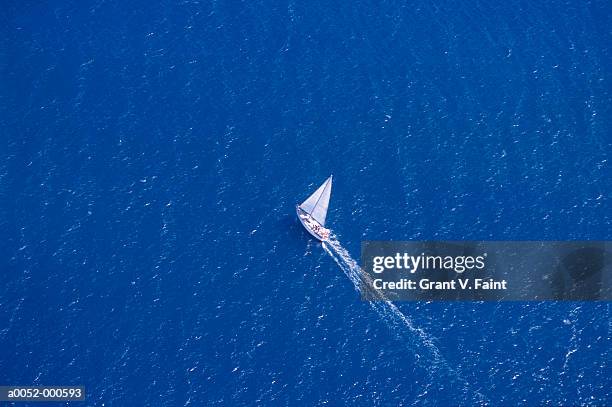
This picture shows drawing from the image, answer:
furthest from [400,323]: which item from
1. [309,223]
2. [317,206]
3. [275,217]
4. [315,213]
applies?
[275,217]

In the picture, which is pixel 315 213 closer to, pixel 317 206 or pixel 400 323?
pixel 317 206

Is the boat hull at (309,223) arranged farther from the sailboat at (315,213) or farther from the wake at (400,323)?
the wake at (400,323)

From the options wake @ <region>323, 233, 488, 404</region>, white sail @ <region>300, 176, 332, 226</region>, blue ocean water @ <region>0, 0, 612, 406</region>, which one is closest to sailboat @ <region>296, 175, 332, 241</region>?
white sail @ <region>300, 176, 332, 226</region>

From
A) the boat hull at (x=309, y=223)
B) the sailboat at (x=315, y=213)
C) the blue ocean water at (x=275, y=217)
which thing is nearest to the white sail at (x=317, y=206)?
the sailboat at (x=315, y=213)

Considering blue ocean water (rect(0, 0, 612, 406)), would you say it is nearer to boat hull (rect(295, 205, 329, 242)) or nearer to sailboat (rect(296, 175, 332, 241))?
boat hull (rect(295, 205, 329, 242))

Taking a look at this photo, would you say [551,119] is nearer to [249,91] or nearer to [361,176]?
[361,176]
